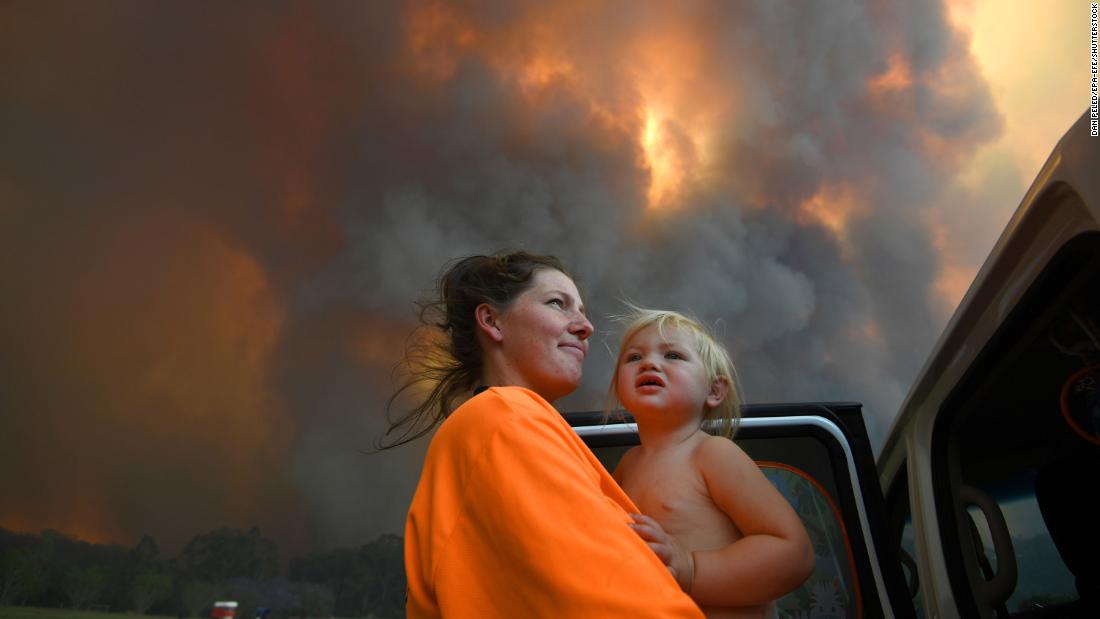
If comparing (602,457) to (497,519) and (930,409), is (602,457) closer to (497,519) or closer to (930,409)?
(930,409)

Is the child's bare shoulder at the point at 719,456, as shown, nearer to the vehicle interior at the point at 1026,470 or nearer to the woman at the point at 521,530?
the woman at the point at 521,530

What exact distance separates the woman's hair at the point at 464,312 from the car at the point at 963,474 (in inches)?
14.5

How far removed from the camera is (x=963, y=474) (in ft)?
5.91

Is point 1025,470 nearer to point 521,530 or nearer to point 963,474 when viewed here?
point 963,474

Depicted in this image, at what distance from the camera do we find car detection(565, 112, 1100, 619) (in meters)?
1.48

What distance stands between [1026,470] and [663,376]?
1.11m

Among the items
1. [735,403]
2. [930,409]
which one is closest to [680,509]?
[735,403]

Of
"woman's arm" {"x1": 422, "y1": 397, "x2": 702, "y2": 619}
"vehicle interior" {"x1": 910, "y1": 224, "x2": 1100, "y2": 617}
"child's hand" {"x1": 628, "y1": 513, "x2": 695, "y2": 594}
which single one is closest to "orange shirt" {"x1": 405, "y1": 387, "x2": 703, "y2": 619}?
"woman's arm" {"x1": 422, "y1": 397, "x2": 702, "y2": 619}

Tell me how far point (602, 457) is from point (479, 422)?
36.9 inches

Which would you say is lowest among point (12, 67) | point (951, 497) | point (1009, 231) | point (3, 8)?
point (951, 497)

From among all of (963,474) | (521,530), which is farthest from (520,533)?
(963,474)

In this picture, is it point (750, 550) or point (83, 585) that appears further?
point (83, 585)

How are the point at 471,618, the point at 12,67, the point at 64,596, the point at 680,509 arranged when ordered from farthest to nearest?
the point at 12,67, the point at 64,596, the point at 680,509, the point at 471,618

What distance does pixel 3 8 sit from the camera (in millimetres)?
17703
